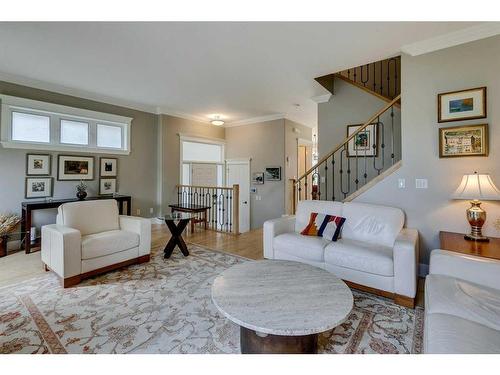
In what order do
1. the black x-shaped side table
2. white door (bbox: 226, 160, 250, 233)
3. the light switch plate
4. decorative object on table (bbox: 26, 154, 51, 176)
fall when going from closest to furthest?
the light switch plate → the black x-shaped side table → decorative object on table (bbox: 26, 154, 51, 176) → white door (bbox: 226, 160, 250, 233)

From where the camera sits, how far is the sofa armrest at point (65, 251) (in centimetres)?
255

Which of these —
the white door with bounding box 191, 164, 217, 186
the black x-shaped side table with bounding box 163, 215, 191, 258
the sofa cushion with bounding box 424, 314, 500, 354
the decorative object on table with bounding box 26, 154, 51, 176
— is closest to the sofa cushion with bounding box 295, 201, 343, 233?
the black x-shaped side table with bounding box 163, 215, 191, 258

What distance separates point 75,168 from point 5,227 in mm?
1395

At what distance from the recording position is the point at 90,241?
109 inches

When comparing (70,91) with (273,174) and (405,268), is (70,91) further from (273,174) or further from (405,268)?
(405,268)

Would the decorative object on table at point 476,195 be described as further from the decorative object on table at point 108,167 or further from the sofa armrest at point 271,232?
the decorative object on table at point 108,167

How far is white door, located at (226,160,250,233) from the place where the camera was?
672 cm

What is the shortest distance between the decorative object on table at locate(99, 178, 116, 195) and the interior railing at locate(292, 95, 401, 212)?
3.78m

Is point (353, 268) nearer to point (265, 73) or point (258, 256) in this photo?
point (258, 256)

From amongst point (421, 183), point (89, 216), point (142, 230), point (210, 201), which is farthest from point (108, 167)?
point (421, 183)

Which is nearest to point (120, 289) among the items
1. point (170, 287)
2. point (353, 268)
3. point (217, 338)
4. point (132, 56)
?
point (170, 287)

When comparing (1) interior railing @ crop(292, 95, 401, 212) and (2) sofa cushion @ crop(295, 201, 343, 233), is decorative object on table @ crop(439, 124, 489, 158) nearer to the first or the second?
(1) interior railing @ crop(292, 95, 401, 212)

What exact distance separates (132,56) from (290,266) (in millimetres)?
3245

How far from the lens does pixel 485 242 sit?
2.36m
